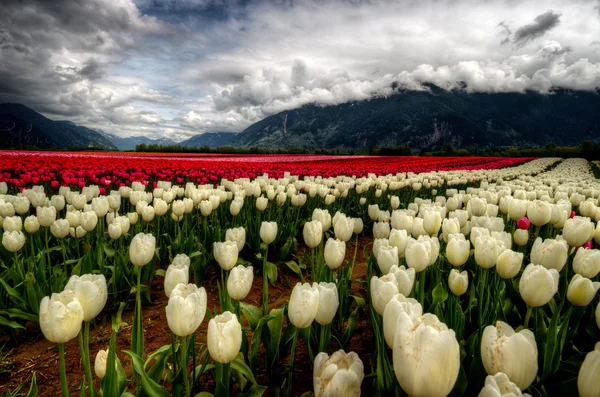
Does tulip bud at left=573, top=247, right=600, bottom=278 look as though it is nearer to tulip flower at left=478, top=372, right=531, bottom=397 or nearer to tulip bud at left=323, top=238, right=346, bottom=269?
tulip bud at left=323, top=238, right=346, bottom=269

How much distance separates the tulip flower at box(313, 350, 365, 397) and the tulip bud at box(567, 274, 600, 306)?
1.36 meters

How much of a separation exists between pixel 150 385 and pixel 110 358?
0.21 m

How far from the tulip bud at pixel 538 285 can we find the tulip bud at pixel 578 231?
4.15 ft

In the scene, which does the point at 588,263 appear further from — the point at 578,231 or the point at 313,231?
the point at 313,231

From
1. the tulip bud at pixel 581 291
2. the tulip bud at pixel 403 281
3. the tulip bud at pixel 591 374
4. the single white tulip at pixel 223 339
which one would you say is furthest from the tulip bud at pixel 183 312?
the tulip bud at pixel 581 291

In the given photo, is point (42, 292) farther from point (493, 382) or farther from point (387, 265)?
point (493, 382)

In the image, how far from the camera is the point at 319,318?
1809 millimetres

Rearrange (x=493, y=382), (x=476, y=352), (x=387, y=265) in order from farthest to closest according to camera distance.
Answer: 1. (x=387, y=265)
2. (x=476, y=352)
3. (x=493, y=382)

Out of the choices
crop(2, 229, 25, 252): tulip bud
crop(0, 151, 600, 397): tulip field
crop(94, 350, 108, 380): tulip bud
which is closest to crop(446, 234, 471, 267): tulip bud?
crop(0, 151, 600, 397): tulip field

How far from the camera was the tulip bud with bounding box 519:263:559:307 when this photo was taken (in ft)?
5.58

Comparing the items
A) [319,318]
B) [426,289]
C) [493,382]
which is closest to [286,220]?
[426,289]

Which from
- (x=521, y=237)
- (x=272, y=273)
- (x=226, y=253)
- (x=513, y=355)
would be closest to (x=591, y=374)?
(x=513, y=355)

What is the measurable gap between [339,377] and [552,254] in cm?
173

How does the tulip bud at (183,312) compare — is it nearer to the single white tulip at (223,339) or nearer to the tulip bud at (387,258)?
the single white tulip at (223,339)
